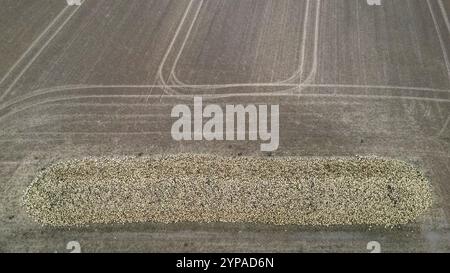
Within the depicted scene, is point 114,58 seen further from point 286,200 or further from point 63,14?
point 286,200

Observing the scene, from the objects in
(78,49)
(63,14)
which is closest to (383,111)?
(78,49)

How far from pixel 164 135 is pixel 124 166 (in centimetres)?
332
